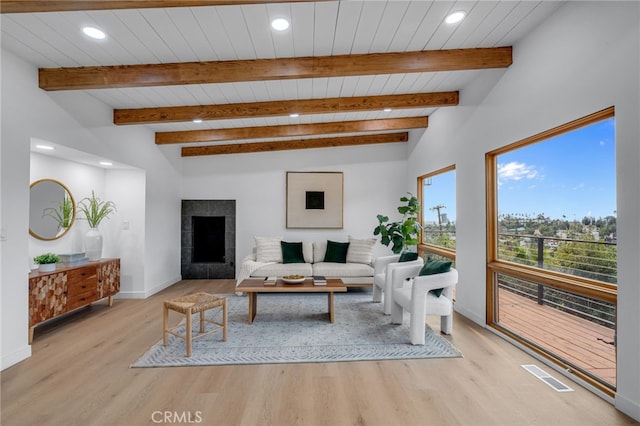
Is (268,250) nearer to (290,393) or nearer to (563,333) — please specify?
(290,393)

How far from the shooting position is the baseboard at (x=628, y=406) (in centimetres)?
201

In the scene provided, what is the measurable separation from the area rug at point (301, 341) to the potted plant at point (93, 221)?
1.87m

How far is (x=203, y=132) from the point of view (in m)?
5.47

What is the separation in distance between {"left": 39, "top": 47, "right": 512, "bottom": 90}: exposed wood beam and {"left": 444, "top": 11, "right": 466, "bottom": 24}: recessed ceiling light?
0.50 meters

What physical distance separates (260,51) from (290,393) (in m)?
2.97

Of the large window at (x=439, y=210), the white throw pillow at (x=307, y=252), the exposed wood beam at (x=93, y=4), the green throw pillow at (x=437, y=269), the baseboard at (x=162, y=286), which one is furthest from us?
the white throw pillow at (x=307, y=252)

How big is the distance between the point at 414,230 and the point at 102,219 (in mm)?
5204

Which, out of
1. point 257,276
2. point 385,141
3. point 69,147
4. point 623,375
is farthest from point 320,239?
point 623,375

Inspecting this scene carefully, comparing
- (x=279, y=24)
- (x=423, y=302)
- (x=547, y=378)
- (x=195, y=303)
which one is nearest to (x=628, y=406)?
(x=547, y=378)

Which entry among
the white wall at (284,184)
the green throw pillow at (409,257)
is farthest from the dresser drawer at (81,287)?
the green throw pillow at (409,257)

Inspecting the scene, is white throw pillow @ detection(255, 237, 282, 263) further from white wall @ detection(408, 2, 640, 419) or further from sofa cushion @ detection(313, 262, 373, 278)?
white wall @ detection(408, 2, 640, 419)

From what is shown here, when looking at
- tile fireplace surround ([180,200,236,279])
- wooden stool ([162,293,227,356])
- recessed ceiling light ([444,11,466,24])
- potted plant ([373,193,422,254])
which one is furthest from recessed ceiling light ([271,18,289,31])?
tile fireplace surround ([180,200,236,279])

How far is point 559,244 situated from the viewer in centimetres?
285

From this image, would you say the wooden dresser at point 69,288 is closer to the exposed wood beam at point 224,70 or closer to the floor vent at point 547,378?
the exposed wood beam at point 224,70
